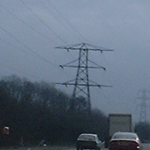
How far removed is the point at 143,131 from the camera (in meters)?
172

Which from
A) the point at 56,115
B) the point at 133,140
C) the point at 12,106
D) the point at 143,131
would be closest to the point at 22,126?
the point at 12,106

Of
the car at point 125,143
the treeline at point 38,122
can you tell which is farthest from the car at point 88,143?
the car at point 125,143

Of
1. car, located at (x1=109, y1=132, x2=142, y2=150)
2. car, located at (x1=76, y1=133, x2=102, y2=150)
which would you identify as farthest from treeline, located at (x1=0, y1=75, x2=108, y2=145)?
car, located at (x1=109, y1=132, x2=142, y2=150)

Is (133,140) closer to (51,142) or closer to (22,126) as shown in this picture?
(22,126)

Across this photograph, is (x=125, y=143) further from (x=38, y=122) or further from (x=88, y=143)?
(x=38, y=122)

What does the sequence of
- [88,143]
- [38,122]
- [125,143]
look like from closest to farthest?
[125,143] → [88,143] → [38,122]

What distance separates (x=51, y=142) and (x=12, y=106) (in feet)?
32.9

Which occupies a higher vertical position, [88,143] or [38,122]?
[38,122]

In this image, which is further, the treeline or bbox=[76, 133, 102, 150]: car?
the treeline

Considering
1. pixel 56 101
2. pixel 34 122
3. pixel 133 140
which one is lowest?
pixel 133 140

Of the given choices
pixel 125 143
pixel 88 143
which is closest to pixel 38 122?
pixel 88 143

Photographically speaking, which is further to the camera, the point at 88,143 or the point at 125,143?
the point at 88,143

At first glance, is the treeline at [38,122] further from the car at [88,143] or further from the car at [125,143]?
the car at [125,143]

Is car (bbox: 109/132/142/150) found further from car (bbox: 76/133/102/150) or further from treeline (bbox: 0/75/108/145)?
treeline (bbox: 0/75/108/145)
